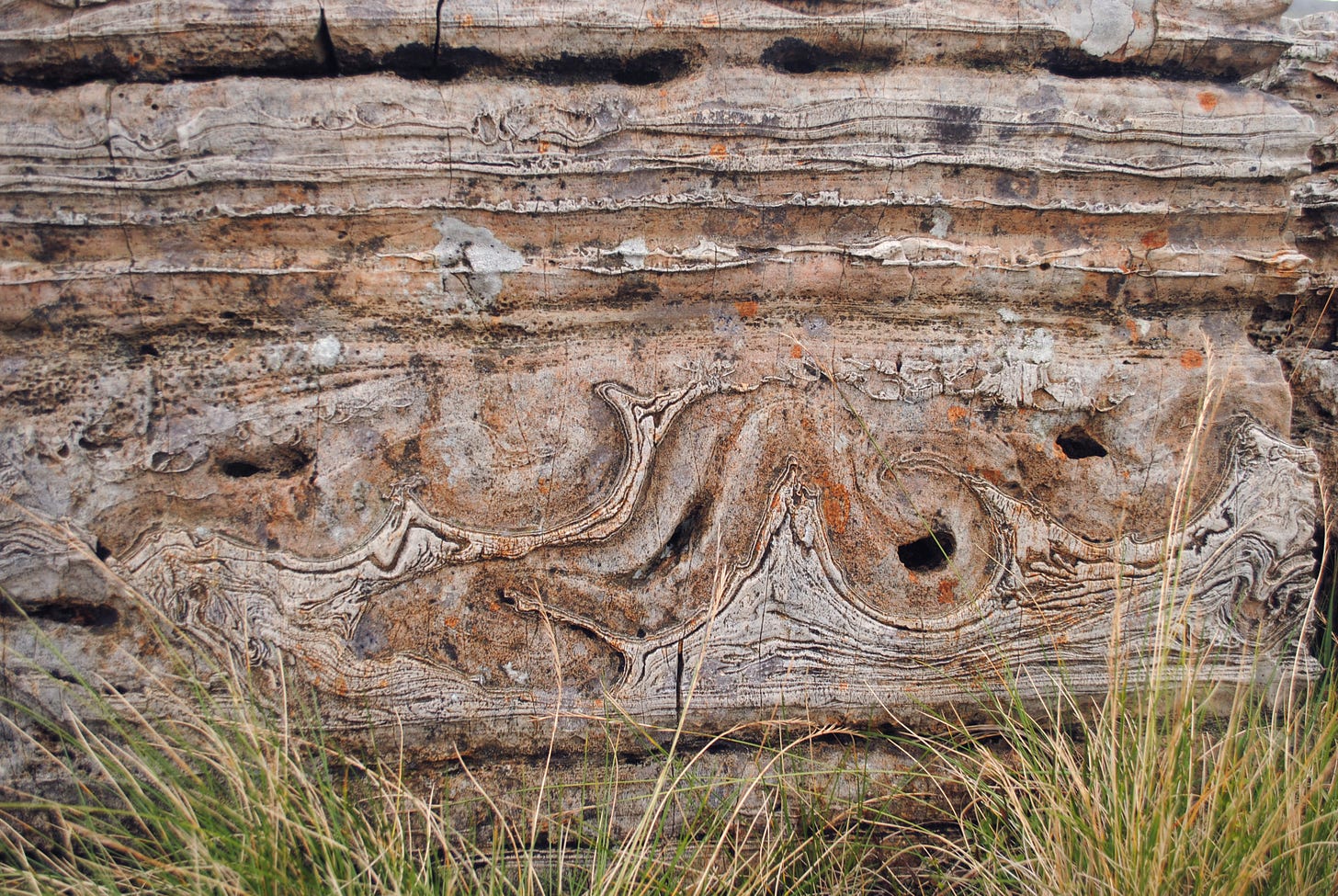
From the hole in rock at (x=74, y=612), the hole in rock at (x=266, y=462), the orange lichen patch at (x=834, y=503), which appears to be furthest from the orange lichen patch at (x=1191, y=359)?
the hole in rock at (x=74, y=612)

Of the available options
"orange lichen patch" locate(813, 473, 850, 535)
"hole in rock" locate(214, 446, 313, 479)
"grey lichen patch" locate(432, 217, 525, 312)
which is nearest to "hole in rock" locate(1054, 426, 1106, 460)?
"orange lichen patch" locate(813, 473, 850, 535)

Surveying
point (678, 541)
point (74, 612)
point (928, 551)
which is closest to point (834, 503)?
point (928, 551)

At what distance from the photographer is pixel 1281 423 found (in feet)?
8.31

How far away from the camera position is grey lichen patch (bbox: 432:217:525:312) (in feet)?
7.62

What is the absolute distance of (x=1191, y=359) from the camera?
2.49m

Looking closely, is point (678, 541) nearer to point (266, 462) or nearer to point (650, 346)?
point (650, 346)

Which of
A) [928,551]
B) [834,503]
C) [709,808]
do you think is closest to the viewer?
[709,808]

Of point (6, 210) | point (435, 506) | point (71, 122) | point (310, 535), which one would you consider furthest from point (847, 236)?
point (6, 210)

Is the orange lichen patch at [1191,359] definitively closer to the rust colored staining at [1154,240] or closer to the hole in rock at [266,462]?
the rust colored staining at [1154,240]

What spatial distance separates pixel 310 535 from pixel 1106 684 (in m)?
2.35

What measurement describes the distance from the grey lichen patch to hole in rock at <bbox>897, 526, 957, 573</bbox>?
1425 millimetres

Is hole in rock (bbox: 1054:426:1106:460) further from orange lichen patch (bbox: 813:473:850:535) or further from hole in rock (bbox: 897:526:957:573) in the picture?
orange lichen patch (bbox: 813:473:850:535)

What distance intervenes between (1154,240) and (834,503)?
1.25 m

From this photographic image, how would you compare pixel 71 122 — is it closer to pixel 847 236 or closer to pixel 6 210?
pixel 6 210
